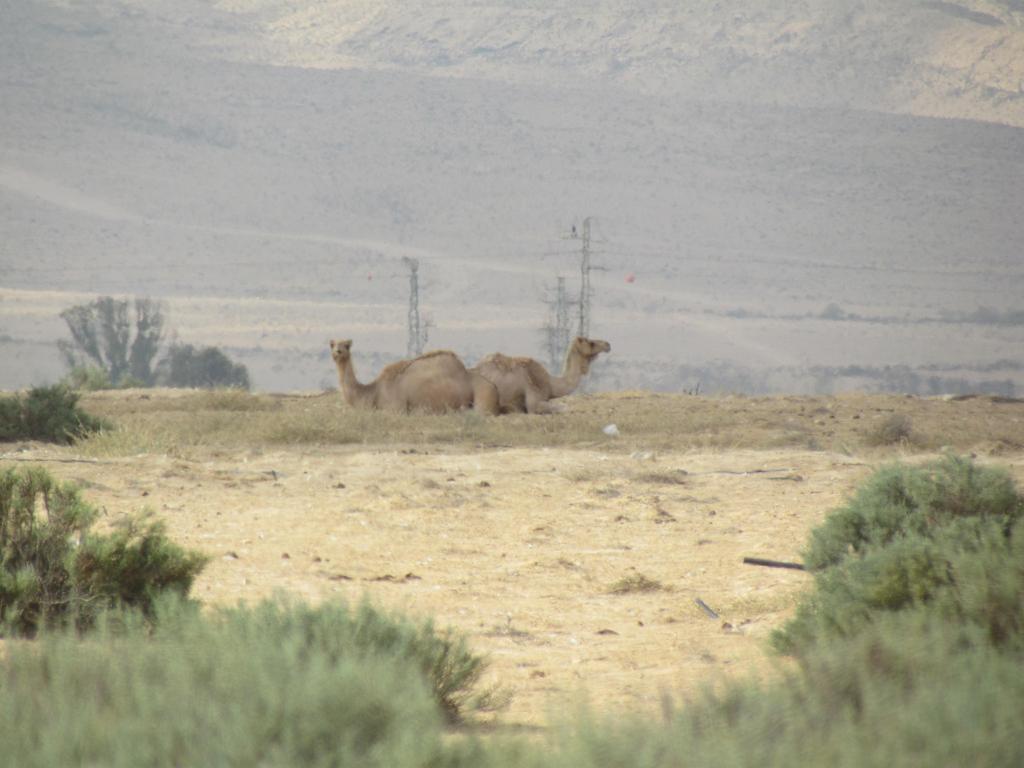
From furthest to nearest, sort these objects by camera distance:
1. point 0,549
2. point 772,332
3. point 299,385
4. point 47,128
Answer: point 47,128 → point 772,332 → point 299,385 → point 0,549

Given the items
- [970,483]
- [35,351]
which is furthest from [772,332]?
[970,483]

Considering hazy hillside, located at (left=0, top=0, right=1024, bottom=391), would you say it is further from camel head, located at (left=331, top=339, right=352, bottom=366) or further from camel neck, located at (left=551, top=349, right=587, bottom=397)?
camel head, located at (left=331, top=339, right=352, bottom=366)

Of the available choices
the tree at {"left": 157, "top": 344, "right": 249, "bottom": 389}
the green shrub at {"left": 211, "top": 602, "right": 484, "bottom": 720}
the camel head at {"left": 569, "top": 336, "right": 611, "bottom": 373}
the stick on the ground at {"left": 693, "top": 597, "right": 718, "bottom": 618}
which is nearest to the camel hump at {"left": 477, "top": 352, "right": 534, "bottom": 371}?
the camel head at {"left": 569, "top": 336, "right": 611, "bottom": 373}

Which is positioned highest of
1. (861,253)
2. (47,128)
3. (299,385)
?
(47,128)

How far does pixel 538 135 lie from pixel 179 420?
159 m

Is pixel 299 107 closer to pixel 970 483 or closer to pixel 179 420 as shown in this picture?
pixel 179 420

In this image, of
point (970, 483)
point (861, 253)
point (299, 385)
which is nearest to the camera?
point (970, 483)

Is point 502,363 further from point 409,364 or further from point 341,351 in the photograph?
point 341,351

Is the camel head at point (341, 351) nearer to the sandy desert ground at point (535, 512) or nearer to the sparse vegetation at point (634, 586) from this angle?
the sandy desert ground at point (535, 512)

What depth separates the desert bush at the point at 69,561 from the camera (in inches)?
259

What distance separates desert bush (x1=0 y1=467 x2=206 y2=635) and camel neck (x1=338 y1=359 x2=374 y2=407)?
1287 cm

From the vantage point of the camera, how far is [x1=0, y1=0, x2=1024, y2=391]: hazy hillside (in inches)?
4432

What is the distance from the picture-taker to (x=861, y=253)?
148500 mm

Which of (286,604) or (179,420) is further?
(179,420)
